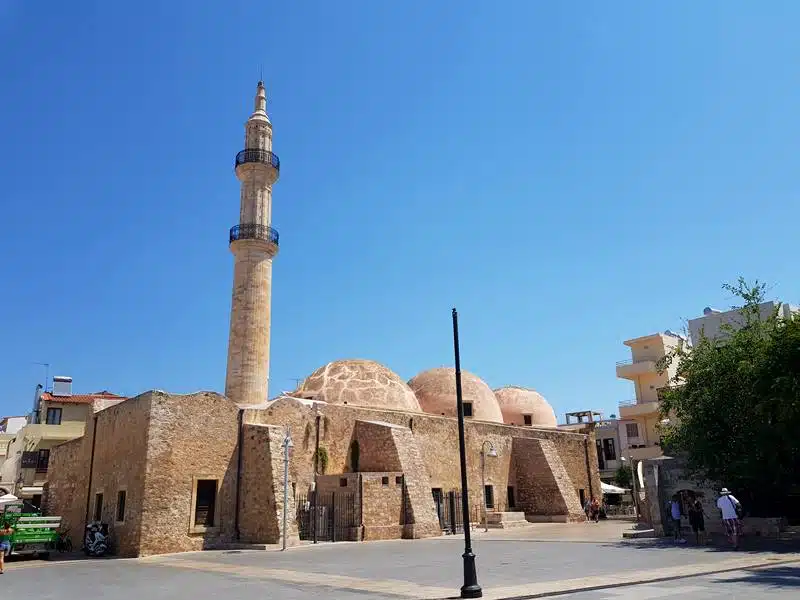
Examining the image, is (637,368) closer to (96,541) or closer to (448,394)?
(448,394)

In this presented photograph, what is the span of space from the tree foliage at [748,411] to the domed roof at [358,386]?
1130 centimetres

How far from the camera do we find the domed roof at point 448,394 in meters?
30.4

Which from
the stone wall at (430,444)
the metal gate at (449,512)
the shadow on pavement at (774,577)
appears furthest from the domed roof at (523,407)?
the shadow on pavement at (774,577)

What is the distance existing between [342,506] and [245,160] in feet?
43.9

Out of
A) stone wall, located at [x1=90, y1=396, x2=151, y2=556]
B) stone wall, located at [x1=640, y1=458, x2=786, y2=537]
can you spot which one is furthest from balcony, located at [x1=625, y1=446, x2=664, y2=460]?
stone wall, located at [x1=90, y1=396, x2=151, y2=556]

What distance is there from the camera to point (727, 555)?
12023 millimetres

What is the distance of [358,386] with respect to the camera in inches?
1023

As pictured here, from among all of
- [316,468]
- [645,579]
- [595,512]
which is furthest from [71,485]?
[595,512]

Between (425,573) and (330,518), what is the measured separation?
9.17 m

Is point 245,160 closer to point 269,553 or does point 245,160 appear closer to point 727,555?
point 269,553

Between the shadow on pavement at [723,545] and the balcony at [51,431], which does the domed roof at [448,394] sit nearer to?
the shadow on pavement at [723,545]

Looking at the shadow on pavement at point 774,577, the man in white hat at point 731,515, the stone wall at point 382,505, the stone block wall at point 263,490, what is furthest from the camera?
the stone wall at point 382,505

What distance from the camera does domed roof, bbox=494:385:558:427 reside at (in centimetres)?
3594

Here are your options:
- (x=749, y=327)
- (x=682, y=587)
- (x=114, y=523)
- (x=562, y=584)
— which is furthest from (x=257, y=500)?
(x=749, y=327)
